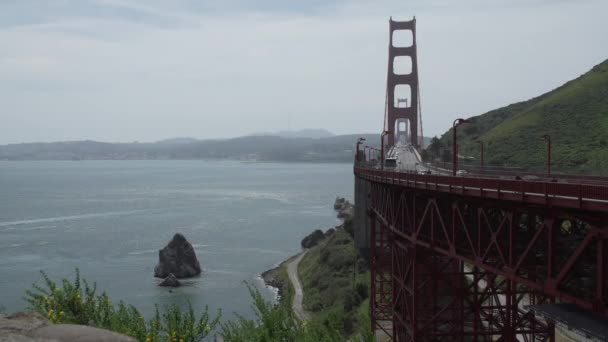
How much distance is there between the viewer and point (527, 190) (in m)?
13.1

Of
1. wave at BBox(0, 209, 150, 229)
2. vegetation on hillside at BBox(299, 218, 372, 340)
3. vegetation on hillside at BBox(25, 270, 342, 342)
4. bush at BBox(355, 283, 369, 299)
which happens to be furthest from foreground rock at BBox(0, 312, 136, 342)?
wave at BBox(0, 209, 150, 229)

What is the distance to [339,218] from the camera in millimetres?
104562

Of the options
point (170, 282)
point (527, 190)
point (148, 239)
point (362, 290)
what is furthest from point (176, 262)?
point (527, 190)

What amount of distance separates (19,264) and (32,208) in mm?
64650

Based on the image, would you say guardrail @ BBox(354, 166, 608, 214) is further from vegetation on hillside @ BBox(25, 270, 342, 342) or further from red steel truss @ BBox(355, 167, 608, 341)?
vegetation on hillside @ BBox(25, 270, 342, 342)

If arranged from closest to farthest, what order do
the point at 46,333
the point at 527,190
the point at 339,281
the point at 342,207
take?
the point at 46,333 → the point at 527,190 → the point at 339,281 → the point at 342,207

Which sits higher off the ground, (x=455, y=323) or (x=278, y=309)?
(x=278, y=309)

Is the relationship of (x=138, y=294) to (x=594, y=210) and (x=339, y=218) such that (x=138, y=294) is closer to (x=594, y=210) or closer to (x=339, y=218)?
(x=594, y=210)

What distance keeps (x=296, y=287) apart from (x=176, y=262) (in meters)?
14.4

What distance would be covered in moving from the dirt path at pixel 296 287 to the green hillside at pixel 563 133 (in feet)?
64.8

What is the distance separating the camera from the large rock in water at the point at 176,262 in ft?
200

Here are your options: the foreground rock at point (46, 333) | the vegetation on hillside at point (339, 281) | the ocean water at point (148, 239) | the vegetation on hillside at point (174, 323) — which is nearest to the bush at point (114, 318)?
the vegetation on hillside at point (174, 323)

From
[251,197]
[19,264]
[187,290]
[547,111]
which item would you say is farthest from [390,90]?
[251,197]

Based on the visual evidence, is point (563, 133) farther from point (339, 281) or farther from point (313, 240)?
point (313, 240)
